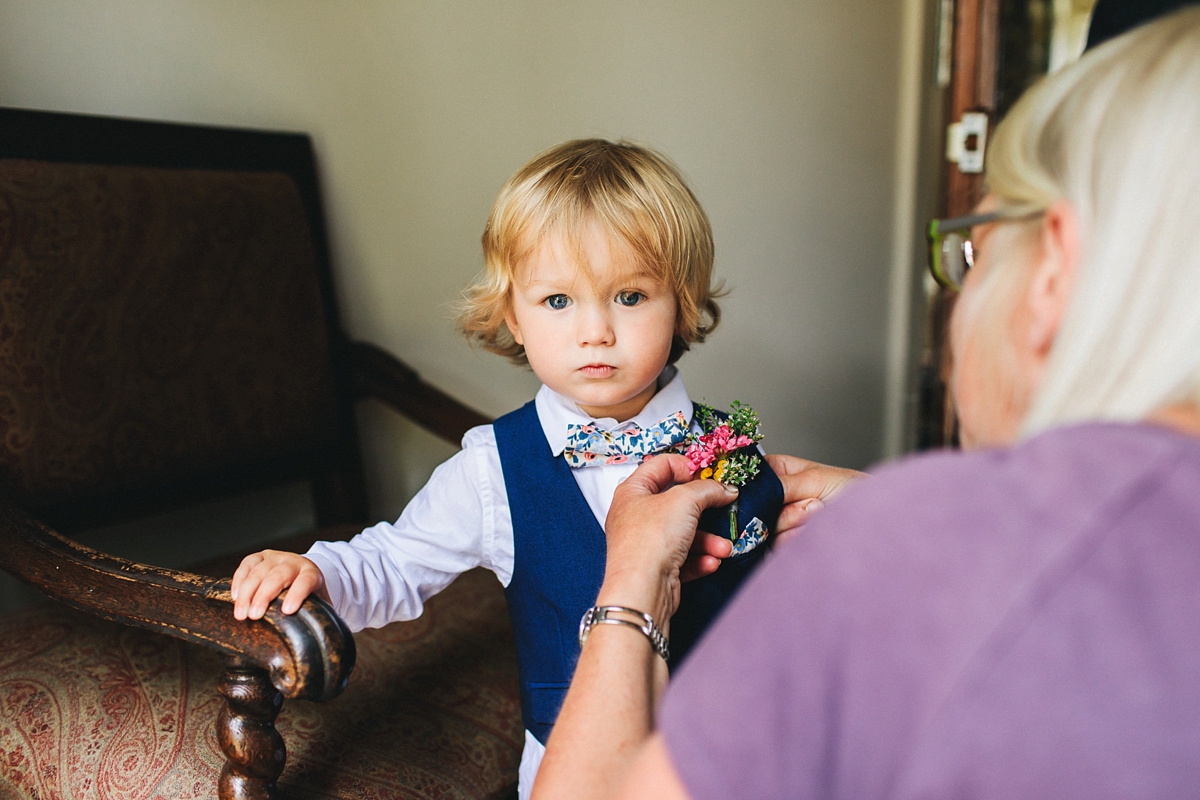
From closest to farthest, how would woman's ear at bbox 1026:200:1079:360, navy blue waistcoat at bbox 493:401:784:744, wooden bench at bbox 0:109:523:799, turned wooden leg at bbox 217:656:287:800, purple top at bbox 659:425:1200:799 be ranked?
purple top at bbox 659:425:1200:799, woman's ear at bbox 1026:200:1079:360, turned wooden leg at bbox 217:656:287:800, wooden bench at bbox 0:109:523:799, navy blue waistcoat at bbox 493:401:784:744

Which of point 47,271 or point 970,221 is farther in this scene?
point 47,271

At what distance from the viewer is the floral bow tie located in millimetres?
998

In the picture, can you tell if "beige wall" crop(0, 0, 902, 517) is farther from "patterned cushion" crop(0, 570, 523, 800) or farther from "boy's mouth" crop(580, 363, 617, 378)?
"boy's mouth" crop(580, 363, 617, 378)

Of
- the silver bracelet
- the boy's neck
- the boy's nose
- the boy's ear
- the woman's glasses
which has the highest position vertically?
the woman's glasses

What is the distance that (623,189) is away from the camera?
39.4 inches

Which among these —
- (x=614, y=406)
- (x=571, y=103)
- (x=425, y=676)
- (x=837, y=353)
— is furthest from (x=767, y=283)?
(x=425, y=676)

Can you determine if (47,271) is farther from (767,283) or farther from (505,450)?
(767,283)

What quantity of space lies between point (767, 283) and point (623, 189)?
4.80 ft

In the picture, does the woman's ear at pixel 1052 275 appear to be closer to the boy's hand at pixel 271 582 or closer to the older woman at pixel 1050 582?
the older woman at pixel 1050 582

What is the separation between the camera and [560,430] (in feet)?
3.35

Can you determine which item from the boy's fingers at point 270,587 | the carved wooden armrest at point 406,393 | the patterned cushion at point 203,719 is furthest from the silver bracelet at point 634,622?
the carved wooden armrest at point 406,393

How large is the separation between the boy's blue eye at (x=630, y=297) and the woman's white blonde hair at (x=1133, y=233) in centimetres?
55

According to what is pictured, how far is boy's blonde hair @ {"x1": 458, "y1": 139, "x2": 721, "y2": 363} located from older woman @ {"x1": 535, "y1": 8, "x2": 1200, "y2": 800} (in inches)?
21.0

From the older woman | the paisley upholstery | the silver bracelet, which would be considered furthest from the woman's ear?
the paisley upholstery
